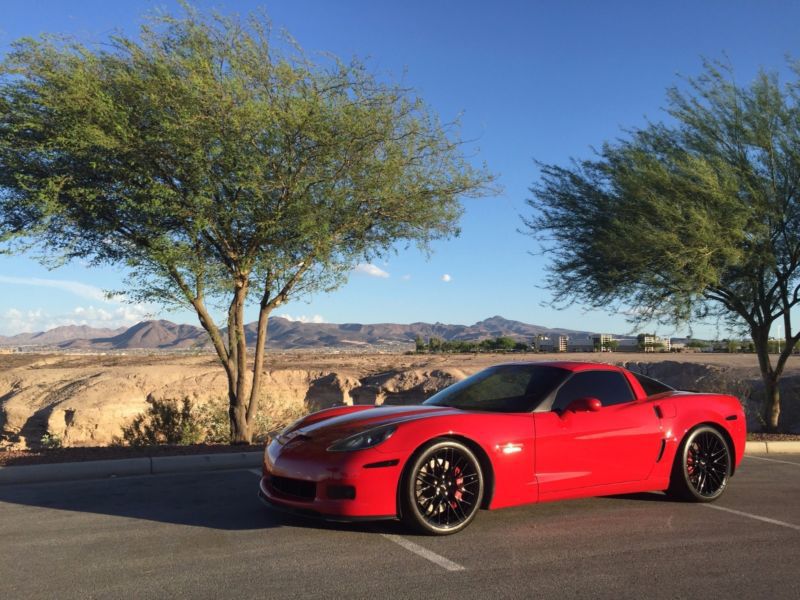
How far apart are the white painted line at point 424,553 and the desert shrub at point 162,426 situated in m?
11.1

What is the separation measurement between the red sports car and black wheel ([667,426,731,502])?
0.04 feet

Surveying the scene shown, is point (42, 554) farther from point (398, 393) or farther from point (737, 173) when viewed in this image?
point (398, 393)

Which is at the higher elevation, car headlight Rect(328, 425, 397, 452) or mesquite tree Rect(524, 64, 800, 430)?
mesquite tree Rect(524, 64, 800, 430)

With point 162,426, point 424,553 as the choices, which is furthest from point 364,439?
point 162,426

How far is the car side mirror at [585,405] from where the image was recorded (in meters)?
6.23

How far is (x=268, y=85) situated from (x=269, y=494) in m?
6.47

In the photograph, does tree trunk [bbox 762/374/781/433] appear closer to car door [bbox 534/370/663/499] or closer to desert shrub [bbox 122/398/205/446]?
car door [bbox 534/370/663/499]

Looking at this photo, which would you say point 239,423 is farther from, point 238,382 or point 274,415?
point 274,415

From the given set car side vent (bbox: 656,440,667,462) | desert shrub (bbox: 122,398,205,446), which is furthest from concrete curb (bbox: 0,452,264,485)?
desert shrub (bbox: 122,398,205,446)

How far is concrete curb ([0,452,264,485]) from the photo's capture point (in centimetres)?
836

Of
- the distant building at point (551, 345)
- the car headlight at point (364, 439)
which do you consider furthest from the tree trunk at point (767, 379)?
the distant building at point (551, 345)

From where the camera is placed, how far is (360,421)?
19.9 feet

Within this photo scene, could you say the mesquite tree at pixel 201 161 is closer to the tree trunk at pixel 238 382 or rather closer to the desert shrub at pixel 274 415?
the tree trunk at pixel 238 382

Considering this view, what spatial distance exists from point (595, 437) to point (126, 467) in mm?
5530
